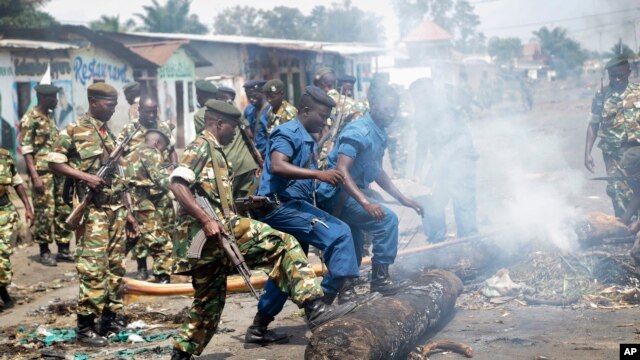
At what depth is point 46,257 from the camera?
30.6ft

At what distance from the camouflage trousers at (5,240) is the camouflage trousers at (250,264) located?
9.77 ft

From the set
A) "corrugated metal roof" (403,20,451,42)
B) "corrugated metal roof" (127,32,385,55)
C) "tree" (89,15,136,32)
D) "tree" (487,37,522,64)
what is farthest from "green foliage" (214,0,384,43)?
"corrugated metal roof" (127,32,385,55)

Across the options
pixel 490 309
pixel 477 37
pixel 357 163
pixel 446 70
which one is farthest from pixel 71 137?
pixel 477 37

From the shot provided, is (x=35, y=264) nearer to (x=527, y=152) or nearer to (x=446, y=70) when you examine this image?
(x=527, y=152)

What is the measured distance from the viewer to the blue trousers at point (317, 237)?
5.35 meters

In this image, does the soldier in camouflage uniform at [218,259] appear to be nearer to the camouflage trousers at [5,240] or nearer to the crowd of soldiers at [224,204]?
the crowd of soldiers at [224,204]

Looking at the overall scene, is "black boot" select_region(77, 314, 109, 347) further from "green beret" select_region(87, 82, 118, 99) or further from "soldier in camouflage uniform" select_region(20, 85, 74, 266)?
"soldier in camouflage uniform" select_region(20, 85, 74, 266)

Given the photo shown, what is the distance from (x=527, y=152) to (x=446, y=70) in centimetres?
2780

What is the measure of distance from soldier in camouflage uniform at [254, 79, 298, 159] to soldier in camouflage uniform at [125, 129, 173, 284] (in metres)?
1.21

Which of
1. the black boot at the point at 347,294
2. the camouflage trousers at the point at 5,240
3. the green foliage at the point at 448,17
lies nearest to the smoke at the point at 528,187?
the black boot at the point at 347,294

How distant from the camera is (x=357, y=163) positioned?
6.10 meters

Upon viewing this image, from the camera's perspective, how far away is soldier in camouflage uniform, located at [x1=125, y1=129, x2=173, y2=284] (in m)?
7.65

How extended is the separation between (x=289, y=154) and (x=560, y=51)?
257ft

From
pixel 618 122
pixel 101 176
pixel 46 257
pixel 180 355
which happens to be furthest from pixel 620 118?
pixel 46 257
